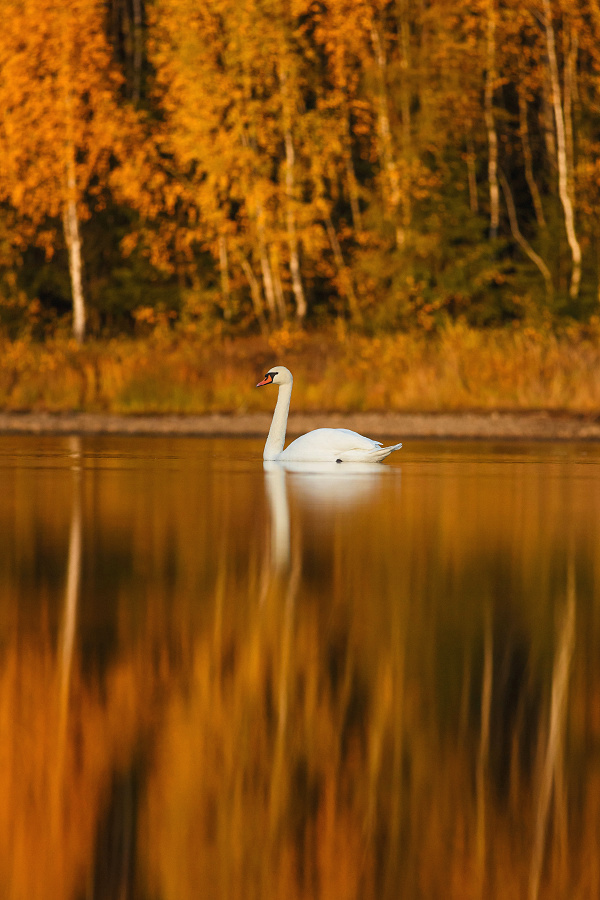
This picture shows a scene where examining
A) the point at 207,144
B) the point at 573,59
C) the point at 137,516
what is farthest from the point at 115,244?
the point at 137,516

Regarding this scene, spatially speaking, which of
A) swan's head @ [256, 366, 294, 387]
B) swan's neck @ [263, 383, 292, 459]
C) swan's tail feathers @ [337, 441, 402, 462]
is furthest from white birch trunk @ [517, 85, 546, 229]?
swan's tail feathers @ [337, 441, 402, 462]

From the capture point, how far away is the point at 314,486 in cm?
1766

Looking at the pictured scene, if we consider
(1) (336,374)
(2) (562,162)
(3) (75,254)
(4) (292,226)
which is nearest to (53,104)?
(3) (75,254)

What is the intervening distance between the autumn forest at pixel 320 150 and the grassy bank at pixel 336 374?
3.01 metres

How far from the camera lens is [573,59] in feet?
137

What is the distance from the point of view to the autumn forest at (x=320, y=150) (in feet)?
127

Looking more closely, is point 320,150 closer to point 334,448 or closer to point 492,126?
point 492,126

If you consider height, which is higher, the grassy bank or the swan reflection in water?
the grassy bank

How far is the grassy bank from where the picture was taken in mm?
30922

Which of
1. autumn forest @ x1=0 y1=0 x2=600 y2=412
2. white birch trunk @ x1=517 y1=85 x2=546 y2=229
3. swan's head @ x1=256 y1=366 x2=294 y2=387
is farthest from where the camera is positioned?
white birch trunk @ x1=517 y1=85 x2=546 y2=229

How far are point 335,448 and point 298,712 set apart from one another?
1280cm

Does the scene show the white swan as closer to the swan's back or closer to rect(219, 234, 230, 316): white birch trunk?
the swan's back

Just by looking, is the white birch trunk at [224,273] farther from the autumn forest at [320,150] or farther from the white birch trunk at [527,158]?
the white birch trunk at [527,158]

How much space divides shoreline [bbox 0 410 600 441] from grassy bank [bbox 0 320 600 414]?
0.84 m
